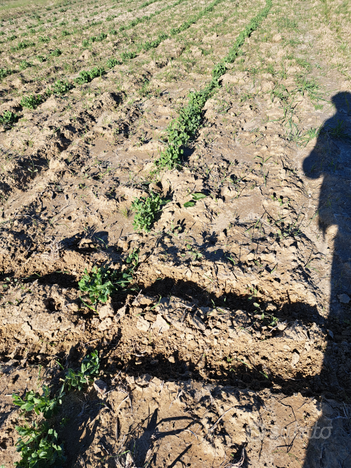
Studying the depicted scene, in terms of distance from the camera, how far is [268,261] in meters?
3.47

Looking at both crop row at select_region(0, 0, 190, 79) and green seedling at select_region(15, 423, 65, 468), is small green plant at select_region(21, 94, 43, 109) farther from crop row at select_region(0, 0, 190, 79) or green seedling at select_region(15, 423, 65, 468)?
green seedling at select_region(15, 423, 65, 468)

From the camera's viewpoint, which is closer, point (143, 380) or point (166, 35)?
point (143, 380)

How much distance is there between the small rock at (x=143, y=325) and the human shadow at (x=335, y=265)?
1.74 metres

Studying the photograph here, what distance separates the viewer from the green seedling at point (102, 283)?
3.15m

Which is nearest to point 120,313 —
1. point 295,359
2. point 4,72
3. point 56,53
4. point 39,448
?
point 39,448

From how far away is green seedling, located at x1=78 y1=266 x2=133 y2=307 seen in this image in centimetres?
315

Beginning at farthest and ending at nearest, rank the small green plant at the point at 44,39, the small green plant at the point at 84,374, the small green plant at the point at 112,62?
the small green plant at the point at 44,39, the small green plant at the point at 112,62, the small green plant at the point at 84,374

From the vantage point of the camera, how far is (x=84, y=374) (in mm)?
2549

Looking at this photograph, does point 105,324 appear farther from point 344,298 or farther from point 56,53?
point 56,53

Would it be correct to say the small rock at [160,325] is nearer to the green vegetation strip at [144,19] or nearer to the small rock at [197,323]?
→ the small rock at [197,323]

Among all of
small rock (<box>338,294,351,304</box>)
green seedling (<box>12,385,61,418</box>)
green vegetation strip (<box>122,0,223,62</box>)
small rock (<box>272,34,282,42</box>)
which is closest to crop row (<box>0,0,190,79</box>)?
green vegetation strip (<box>122,0,223,62</box>)

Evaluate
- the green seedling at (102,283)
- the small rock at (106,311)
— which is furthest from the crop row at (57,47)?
the small rock at (106,311)

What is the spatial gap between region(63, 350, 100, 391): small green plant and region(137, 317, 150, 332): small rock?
1.78 ft

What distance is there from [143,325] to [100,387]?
28.1 inches
